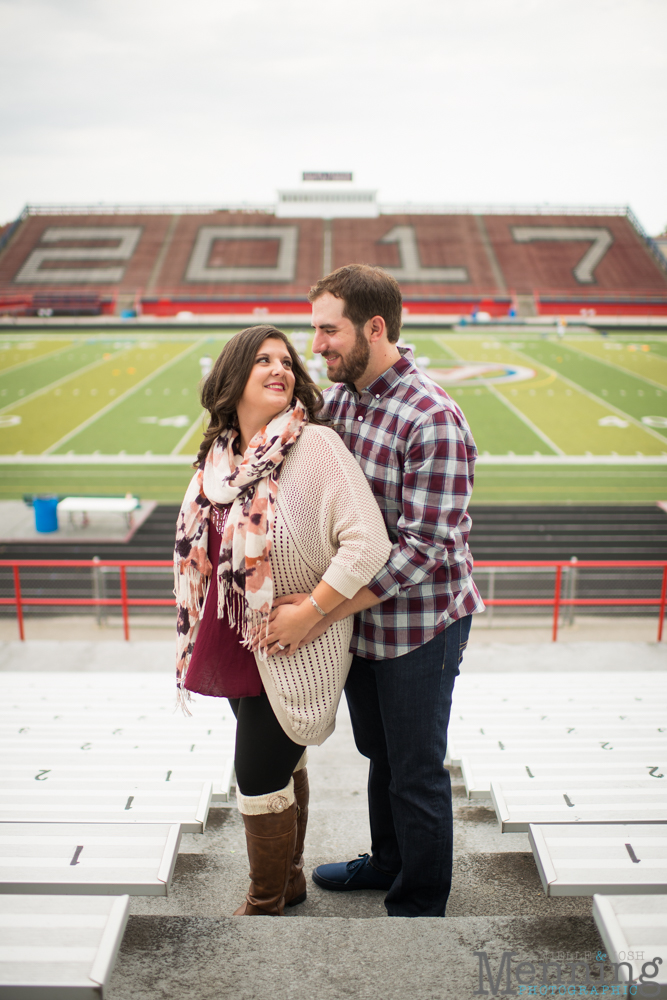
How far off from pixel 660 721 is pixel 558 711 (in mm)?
487

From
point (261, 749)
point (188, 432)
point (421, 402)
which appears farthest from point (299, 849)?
point (188, 432)

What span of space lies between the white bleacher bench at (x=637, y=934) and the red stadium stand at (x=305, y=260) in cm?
3544

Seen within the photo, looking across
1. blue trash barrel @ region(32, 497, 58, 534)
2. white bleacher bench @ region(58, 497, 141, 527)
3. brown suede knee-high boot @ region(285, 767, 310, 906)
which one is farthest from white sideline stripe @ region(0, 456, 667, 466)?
brown suede knee-high boot @ region(285, 767, 310, 906)

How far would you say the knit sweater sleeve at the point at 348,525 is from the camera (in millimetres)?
1869

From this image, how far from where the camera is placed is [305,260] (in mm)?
43125

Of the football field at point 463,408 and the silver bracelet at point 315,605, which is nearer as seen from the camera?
the silver bracelet at point 315,605

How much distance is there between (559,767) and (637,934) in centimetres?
129

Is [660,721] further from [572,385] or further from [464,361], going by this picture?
[464,361]

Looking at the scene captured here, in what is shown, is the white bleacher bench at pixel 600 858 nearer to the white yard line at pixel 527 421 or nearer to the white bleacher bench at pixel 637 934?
the white bleacher bench at pixel 637 934

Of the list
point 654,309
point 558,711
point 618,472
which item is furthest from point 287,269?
point 558,711

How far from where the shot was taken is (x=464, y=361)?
2475cm

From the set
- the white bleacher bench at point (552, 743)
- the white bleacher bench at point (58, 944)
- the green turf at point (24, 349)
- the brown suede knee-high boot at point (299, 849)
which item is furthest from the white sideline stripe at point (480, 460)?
the white bleacher bench at point (58, 944)

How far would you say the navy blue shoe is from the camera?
2355mm

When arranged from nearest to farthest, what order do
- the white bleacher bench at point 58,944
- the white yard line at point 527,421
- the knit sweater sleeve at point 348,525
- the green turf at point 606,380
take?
the white bleacher bench at point 58,944
the knit sweater sleeve at point 348,525
the white yard line at point 527,421
the green turf at point 606,380
